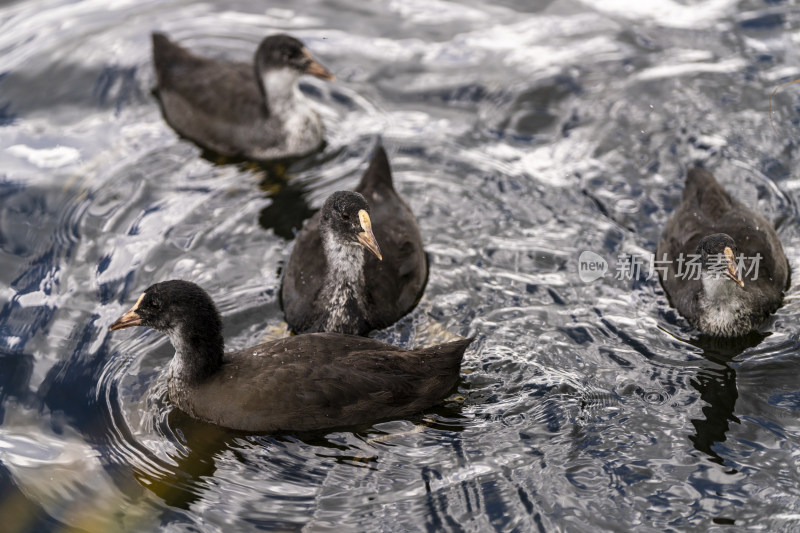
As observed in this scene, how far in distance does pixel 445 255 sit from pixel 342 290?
1349 millimetres

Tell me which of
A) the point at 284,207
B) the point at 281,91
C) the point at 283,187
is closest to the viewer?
the point at 284,207

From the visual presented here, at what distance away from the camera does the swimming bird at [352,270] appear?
26.1 feet

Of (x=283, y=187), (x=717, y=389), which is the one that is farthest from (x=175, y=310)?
(x=717, y=389)

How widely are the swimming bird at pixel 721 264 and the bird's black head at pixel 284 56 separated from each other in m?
4.14

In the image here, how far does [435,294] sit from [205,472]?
2595 millimetres

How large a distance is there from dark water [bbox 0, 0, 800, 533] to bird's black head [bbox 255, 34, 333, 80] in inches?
29.4

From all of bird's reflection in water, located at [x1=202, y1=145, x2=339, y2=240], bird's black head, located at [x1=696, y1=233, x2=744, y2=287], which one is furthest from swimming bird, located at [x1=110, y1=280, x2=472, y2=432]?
bird's reflection in water, located at [x1=202, y1=145, x2=339, y2=240]

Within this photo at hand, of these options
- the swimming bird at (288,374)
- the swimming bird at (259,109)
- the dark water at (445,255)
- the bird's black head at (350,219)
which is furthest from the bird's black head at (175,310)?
the swimming bird at (259,109)

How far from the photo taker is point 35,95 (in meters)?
11.4

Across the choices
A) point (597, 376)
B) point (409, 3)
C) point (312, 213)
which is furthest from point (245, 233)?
point (409, 3)

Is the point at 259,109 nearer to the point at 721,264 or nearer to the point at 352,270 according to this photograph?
the point at 352,270

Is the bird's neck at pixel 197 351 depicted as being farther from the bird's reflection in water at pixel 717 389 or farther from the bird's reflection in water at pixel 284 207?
the bird's reflection in water at pixel 717 389

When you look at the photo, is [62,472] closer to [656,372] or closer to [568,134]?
[656,372]

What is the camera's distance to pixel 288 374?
7.09m
